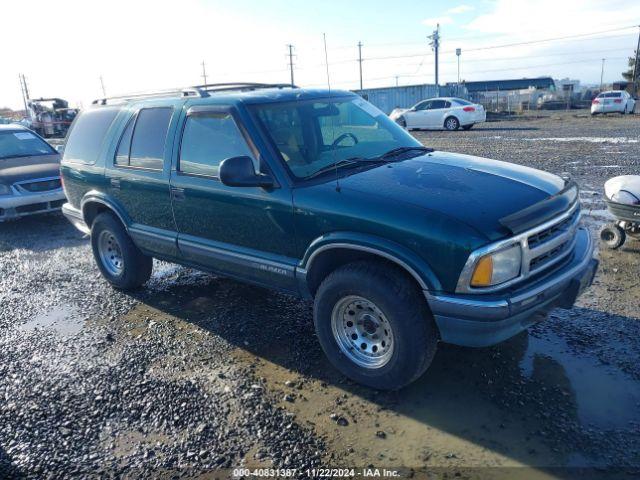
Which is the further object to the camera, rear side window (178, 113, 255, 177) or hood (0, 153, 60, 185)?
hood (0, 153, 60, 185)

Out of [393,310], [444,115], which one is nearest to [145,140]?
[393,310]

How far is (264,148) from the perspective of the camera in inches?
153

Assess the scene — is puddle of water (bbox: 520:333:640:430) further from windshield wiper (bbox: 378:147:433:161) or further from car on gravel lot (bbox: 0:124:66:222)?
car on gravel lot (bbox: 0:124:66:222)

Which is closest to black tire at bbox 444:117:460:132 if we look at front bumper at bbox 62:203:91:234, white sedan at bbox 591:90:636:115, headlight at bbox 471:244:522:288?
white sedan at bbox 591:90:636:115

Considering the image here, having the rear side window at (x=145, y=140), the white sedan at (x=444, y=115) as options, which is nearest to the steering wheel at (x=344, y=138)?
the rear side window at (x=145, y=140)

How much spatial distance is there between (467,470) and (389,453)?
43cm

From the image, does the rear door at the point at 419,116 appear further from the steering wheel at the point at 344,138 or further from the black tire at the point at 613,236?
the steering wheel at the point at 344,138

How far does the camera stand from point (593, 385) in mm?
3434

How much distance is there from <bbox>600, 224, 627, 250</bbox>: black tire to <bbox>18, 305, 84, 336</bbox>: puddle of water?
5696 mm

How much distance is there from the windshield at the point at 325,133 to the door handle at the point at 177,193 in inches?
40.2

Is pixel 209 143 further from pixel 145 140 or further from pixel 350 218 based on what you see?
pixel 350 218

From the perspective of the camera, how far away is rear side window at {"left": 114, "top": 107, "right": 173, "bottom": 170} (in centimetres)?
474

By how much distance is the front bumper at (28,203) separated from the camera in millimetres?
8570

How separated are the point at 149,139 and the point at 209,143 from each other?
90 centimetres
